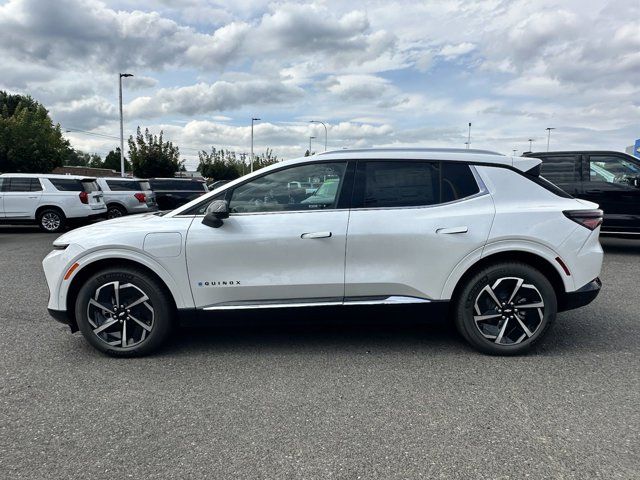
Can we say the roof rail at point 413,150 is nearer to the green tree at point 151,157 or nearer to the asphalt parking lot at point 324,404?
the asphalt parking lot at point 324,404

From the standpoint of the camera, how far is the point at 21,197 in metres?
13.1

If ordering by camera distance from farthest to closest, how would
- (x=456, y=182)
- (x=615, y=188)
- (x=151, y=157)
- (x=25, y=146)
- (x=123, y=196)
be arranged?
(x=151, y=157), (x=25, y=146), (x=123, y=196), (x=615, y=188), (x=456, y=182)

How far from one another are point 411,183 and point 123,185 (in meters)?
14.0

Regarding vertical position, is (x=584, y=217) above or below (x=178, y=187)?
below

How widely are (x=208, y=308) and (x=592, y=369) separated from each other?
307 cm

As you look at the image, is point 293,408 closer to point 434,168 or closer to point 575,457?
point 575,457

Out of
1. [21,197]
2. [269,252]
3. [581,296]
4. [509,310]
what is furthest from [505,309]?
[21,197]

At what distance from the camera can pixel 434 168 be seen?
3.93m

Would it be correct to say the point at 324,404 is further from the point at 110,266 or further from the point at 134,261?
the point at 110,266

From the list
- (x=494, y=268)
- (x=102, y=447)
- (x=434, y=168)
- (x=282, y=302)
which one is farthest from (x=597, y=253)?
(x=102, y=447)

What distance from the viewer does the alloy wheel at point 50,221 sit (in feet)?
43.7

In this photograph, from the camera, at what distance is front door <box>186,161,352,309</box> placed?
3.71 metres

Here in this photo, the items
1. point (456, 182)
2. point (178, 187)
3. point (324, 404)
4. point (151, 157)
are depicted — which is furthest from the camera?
point (151, 157)

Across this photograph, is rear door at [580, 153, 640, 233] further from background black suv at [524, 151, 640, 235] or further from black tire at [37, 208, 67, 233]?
black tire at [37, 208, 67, 233]
